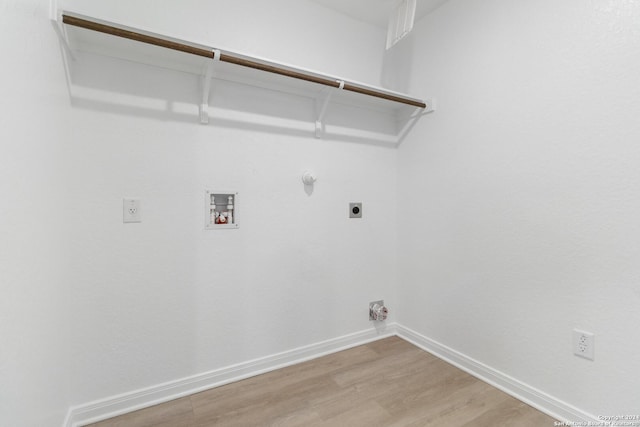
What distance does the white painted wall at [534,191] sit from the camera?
3.93 feet

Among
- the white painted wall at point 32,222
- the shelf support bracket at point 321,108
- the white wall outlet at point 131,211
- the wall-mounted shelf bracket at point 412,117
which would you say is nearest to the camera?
the white painted wall at point 32,222

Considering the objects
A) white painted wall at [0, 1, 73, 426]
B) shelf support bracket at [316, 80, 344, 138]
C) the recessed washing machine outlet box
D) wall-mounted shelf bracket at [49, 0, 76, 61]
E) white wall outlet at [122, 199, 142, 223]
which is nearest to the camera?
white painted wall at [0, 1, 73, 426]

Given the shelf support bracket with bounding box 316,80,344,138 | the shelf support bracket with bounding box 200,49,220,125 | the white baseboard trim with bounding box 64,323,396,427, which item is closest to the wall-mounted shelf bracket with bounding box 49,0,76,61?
the shelf support bracket with bounding box 200,49,220,125

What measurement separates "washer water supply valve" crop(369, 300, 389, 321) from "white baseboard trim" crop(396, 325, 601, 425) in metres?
0.25

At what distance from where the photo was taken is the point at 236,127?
5.52 feet

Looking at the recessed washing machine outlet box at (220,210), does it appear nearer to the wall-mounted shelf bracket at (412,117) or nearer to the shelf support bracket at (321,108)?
the shelf support bracket at (321,108)

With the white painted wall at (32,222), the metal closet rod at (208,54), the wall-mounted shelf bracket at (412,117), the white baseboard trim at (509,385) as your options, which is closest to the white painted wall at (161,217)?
the white painted wall at (32,222)

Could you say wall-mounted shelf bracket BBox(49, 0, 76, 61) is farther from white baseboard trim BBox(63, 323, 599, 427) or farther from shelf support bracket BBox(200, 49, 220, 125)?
white baseboard trim BBox(63, 323, 599, 427)

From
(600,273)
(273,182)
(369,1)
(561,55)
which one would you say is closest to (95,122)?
(273,182)

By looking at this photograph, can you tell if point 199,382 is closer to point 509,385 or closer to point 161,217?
point 161,217

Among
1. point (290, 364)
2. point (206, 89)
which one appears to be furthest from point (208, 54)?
point (290, 364)

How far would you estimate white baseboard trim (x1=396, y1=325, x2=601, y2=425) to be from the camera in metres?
1.32

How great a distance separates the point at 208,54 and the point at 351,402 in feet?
6.34

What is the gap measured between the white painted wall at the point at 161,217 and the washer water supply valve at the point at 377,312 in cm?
6
